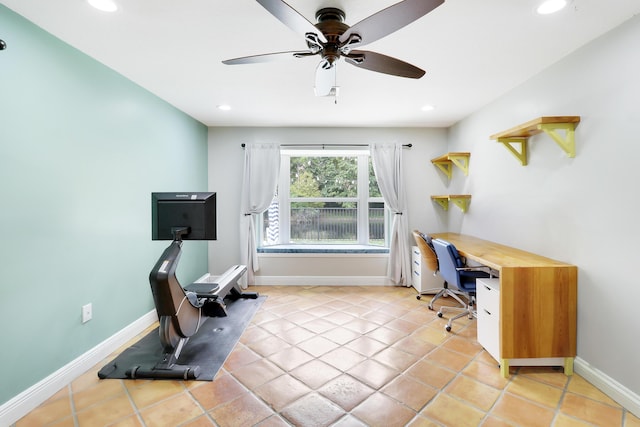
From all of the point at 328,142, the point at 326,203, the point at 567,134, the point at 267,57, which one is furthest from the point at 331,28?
the point at 326,203

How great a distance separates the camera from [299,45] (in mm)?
2076

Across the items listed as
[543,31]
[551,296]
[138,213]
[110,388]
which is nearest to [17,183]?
[138,213]

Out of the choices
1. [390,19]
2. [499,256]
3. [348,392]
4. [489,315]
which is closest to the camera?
[390,19]

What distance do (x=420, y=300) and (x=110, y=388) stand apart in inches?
125

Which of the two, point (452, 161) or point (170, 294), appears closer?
point (170, 294)

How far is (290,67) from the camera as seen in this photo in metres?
2.34

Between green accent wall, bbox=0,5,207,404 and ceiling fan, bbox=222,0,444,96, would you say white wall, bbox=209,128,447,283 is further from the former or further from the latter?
ceiling fan, bbox=222,0,444,96

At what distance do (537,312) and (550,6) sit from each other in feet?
6.33

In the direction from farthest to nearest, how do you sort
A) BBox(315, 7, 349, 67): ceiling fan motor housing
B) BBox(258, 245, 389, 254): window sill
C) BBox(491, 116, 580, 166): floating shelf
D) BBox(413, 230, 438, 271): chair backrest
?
1. BBox(258, 245, 389, 254): window sill
2. BBox(413, 230, 438, 271): chair backrest
3. BBox(491, 116, 580, 166): floating shelf
4. BBox(315, 7, 349, 67): ceiling fan motor housing

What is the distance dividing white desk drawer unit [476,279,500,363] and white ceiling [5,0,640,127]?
1.76 metres

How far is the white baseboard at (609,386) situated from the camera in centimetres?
171

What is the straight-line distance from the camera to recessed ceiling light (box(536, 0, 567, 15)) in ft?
5.22

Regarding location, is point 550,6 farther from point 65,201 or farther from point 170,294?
point 65,201

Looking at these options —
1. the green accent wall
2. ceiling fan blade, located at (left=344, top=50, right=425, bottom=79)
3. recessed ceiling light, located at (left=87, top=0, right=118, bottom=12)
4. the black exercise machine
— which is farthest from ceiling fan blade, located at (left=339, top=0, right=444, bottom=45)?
the green accent wall
